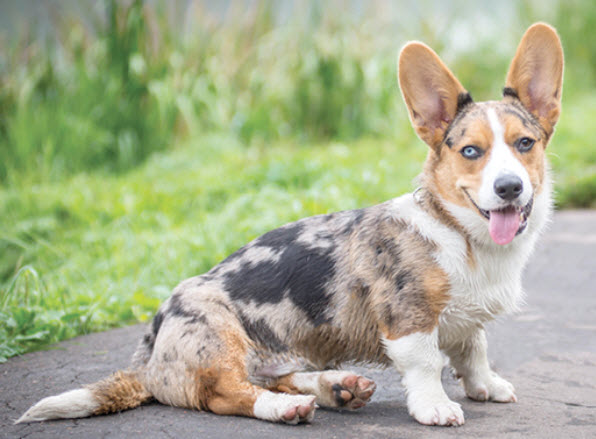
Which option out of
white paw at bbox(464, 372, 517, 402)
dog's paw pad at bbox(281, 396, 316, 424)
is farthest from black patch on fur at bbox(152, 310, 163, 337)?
white paw at bbox(464, 372, 517, 402)

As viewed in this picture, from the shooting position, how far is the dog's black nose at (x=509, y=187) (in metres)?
2.79

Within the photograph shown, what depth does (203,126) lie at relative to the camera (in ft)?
31.4

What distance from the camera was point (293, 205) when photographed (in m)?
6.00

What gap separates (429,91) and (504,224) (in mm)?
773

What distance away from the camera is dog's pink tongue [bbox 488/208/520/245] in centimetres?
291

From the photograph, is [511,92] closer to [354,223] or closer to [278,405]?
[354,223]

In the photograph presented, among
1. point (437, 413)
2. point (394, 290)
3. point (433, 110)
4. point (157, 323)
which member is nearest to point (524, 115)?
point (433, 110)

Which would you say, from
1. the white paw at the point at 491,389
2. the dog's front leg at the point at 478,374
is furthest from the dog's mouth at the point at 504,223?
the white paw at the point at 491,389

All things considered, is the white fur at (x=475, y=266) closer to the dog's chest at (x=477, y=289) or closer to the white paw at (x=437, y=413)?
the dog's chest at (x=477, y=289)

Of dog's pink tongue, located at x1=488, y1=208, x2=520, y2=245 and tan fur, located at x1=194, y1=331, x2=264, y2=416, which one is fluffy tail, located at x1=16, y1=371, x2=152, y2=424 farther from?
Result: dog's pink tongue, located at x1=488, y1=208, x2=520, y2=245

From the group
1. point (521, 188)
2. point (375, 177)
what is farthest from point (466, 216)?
point (375, 177)

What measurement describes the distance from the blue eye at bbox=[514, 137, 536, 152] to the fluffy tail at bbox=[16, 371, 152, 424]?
199 cm

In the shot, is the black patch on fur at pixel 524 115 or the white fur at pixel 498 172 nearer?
the white fur at pixel 498 172

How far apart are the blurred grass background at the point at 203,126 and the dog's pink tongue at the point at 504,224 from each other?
2826 mm
